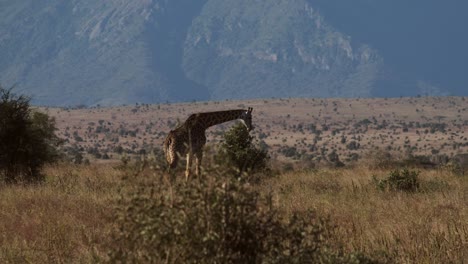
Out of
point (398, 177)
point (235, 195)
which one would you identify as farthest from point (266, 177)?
point (235, 195)

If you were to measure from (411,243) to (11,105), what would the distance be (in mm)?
13345

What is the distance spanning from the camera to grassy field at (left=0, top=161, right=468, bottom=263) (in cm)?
1016

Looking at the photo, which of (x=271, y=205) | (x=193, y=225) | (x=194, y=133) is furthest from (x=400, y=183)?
(x=193, y=225)

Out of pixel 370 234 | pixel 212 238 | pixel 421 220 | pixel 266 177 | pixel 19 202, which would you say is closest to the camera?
pixel 212 238

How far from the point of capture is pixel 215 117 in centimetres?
1961

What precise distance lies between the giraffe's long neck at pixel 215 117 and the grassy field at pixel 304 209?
2074 millimetres

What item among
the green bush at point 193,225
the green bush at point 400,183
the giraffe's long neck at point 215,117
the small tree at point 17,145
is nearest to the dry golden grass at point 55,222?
the green bush at point 193,225

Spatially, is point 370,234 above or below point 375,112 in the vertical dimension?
below

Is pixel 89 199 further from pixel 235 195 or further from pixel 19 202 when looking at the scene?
pixel 235 195

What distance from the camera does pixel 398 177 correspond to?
807 inches

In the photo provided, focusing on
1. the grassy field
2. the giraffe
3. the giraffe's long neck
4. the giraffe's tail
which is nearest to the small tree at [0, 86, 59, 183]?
the grassy field

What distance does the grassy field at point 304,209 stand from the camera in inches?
400

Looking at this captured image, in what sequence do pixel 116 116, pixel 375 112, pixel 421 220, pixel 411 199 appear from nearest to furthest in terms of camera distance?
pixel 421 220 → pixel 411 199 → pixel 116 116 → pixel 375 112

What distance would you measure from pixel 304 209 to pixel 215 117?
5.75 metres
